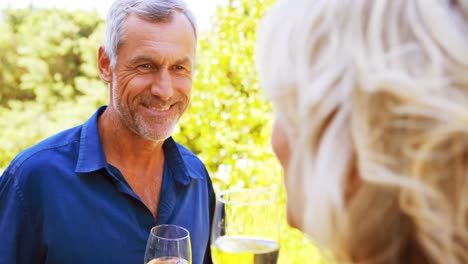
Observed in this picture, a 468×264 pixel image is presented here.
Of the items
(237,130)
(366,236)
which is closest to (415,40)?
(366,236)

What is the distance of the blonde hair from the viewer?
2.43 feet

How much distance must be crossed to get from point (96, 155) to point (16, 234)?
0.47m

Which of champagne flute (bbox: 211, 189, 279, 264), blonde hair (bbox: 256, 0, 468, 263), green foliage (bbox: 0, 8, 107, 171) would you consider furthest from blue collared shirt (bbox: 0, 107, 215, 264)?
green foliage (bbox: 0, 8, 107, 171)

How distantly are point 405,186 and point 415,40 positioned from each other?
0.70 ft

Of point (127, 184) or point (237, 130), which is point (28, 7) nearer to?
point (237, 130)

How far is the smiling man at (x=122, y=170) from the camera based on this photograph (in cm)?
→ 226

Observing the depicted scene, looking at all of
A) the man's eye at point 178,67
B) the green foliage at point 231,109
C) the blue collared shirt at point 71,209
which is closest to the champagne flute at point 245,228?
the blue collared shirt at point 71,209

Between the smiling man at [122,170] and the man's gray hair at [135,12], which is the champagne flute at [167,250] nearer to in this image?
the smiling man at [122,170]

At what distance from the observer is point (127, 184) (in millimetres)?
2432

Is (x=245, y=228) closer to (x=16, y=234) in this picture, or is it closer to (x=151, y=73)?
(x=16, y=234)

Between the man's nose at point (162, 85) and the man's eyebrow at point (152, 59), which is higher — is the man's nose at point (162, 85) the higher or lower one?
the lower one

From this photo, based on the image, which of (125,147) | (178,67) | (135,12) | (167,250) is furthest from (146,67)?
(167,250)

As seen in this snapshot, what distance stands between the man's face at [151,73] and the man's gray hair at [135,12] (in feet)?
0.09

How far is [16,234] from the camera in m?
2.21
